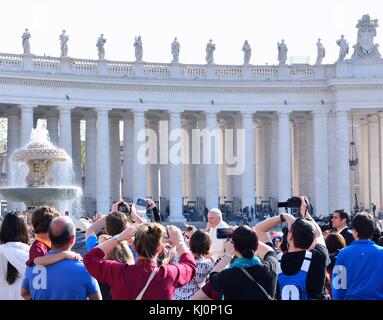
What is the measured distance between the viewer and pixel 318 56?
323 ft

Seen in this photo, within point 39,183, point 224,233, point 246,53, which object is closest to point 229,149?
point 246,53

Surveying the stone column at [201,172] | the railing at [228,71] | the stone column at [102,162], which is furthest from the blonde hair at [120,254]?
the stone column at [201,172]

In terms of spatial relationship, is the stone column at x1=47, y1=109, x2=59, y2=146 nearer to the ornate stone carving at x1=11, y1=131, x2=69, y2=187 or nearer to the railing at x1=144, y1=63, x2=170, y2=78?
the railing at x1=144, y1=63, x2=170, y2=78

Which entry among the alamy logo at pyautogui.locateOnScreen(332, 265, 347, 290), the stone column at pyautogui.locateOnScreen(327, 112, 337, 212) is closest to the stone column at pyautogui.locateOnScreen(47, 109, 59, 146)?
the stone column at pyautogui.locateOnScreen(327, 112, 337, 212)

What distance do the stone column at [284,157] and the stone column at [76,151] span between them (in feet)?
73.4

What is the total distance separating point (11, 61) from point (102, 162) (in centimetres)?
1370

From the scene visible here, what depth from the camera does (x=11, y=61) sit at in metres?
86.9

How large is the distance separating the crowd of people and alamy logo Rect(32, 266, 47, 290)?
0.05 feet

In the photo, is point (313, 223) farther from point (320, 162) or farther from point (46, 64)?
point (320, 162)

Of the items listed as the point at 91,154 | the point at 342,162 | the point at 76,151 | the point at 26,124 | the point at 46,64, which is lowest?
the point at 342,162

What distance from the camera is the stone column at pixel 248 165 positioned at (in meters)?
93.8

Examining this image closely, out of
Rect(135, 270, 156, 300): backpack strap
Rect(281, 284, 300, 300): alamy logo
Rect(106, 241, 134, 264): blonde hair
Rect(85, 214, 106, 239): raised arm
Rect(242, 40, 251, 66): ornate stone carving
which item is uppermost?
Rect(242, 40, 251, 66): ornate stone carving

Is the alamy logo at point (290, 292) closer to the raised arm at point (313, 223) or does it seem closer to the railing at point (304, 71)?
the raised arm at point (313, 223)

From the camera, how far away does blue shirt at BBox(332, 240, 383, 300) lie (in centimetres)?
1661
